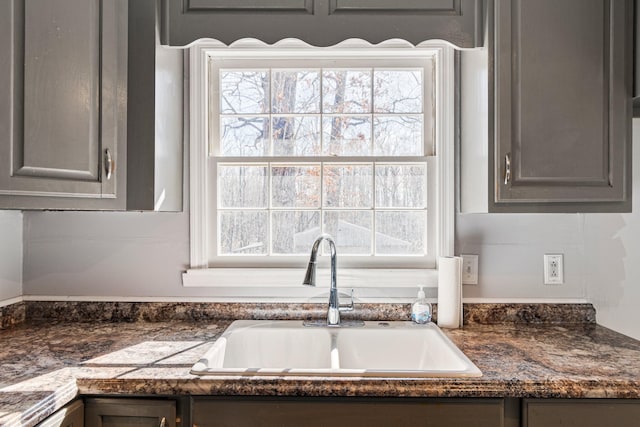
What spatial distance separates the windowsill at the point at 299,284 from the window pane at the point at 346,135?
508 mm

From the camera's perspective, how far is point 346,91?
79.2 inches

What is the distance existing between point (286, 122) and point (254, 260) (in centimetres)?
60

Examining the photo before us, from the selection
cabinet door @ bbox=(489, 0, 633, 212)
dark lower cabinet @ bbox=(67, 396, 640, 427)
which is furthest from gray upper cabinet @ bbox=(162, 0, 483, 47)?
dark lower cabinet @ bbox=(67, 396, 640, 427)

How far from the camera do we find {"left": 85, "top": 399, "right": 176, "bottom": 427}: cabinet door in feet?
4.10

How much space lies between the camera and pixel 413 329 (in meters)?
1.75

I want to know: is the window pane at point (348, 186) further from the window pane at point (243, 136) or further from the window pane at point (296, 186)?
the window pane at point (243, 136)

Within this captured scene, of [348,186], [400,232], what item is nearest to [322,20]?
[348,186]

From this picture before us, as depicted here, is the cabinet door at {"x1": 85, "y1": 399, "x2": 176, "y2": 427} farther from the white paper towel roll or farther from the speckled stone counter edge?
the white paper towel roll

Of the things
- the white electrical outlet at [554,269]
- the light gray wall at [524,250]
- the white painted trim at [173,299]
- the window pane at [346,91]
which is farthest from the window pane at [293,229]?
the white electrical outlet at [554,269]

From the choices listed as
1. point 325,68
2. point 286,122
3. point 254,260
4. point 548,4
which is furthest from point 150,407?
point 548,4

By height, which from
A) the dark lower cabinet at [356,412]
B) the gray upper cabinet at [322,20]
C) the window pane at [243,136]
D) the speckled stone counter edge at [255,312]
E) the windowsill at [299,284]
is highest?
the gray upper cabinet at [322,20]

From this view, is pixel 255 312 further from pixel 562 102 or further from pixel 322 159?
pixel 562 102

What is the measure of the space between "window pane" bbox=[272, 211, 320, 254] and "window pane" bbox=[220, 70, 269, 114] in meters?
0.46

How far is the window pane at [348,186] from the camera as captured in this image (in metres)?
2.00
